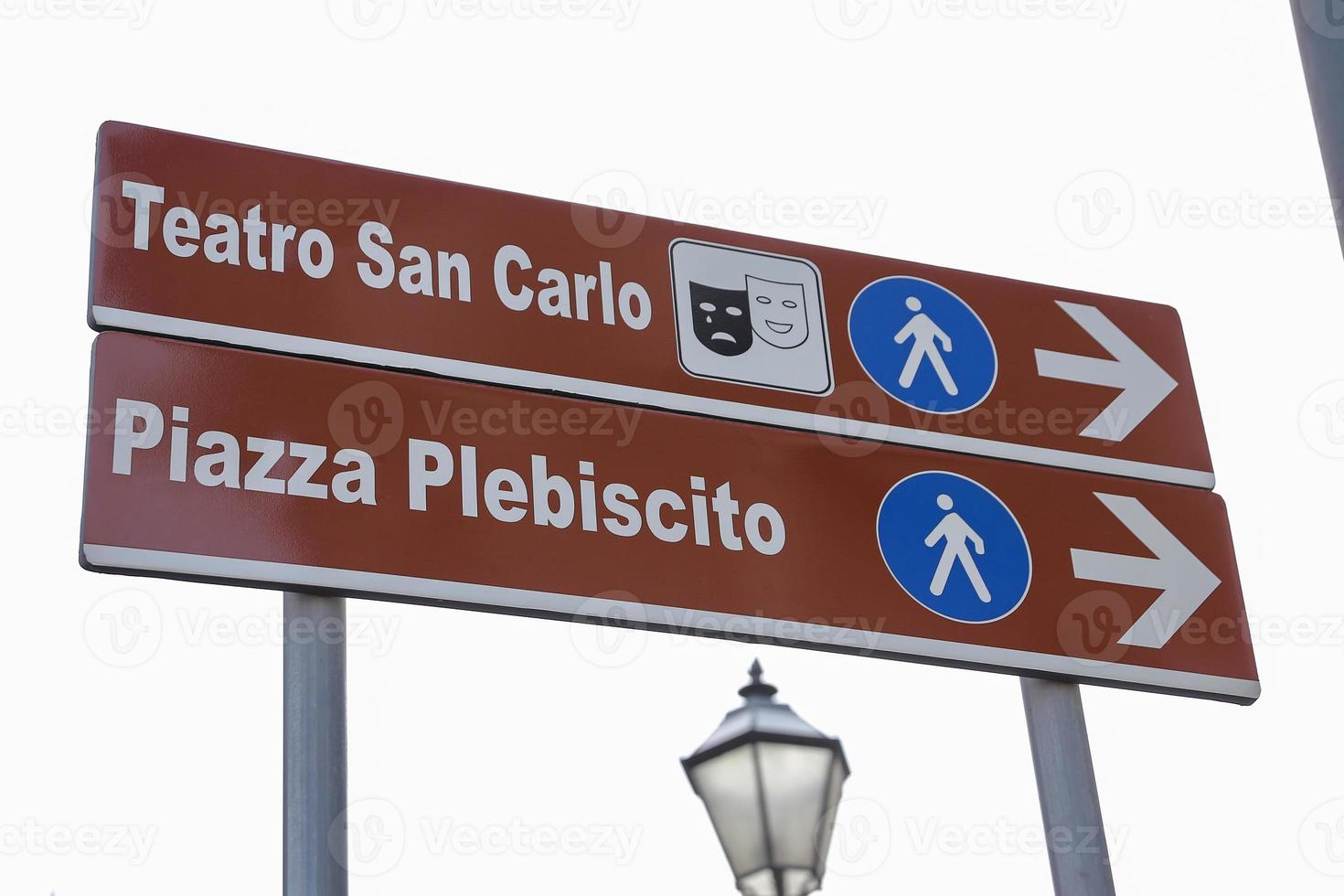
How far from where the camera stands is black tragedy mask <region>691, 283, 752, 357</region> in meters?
3.22

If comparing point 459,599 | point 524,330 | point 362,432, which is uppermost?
point 524,330

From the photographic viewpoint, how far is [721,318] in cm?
327

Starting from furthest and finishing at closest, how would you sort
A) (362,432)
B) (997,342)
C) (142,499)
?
(997,342) < (362,432) < (142,499)

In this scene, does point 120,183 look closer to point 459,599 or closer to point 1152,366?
point 459,599

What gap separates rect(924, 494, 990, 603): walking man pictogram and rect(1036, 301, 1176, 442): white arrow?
16.2 inches

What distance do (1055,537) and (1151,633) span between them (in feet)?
0.80

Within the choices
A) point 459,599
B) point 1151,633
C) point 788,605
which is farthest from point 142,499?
point 1151,633

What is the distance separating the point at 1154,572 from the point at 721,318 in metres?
0.94

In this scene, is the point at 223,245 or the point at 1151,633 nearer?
the point at 223,245

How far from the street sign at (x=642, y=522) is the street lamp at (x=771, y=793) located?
1069 mm

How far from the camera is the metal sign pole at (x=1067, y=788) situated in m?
3.11

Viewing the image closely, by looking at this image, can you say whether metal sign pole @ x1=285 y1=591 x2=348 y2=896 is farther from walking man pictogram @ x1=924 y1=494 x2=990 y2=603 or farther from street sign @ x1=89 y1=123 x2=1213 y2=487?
walking man pictogram @ x1=924 y1=494 x2=990 y2=603

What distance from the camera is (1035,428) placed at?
3.42m

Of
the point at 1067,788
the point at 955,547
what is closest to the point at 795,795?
the point at 1067,788
